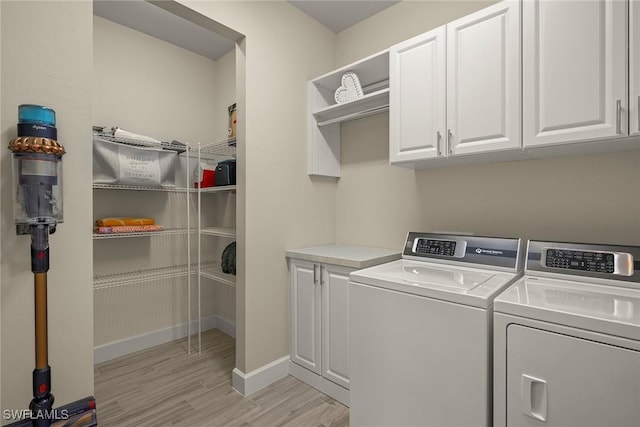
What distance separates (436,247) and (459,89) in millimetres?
876

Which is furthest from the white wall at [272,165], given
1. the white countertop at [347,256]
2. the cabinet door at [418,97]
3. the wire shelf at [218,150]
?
the cabinet door at [418,97]

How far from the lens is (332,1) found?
7.54 ft

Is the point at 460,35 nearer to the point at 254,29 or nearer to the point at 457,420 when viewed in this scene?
the point at 254,29

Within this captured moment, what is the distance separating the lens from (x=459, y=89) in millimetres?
1642

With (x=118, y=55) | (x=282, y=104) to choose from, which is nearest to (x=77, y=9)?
(x=282, y=104)

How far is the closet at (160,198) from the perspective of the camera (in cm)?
248

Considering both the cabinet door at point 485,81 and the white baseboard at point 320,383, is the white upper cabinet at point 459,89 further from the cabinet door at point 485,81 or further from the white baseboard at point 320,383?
the white baseboard at point 320,383

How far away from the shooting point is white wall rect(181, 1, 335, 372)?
2070 millimetres

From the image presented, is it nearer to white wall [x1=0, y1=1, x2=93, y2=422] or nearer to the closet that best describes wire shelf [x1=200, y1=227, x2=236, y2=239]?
the closet

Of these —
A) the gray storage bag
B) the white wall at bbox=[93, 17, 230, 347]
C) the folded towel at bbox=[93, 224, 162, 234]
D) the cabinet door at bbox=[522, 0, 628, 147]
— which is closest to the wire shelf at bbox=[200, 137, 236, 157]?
the white wall at bbox=[93, 17, 230, 347]

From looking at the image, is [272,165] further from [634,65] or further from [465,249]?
[634,65]

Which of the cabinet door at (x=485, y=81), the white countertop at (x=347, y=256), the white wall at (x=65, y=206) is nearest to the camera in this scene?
the white wall at (x=65, y=206)

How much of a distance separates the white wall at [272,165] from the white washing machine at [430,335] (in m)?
0.79

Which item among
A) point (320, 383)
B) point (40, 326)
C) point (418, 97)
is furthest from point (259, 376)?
point (418, 97)
